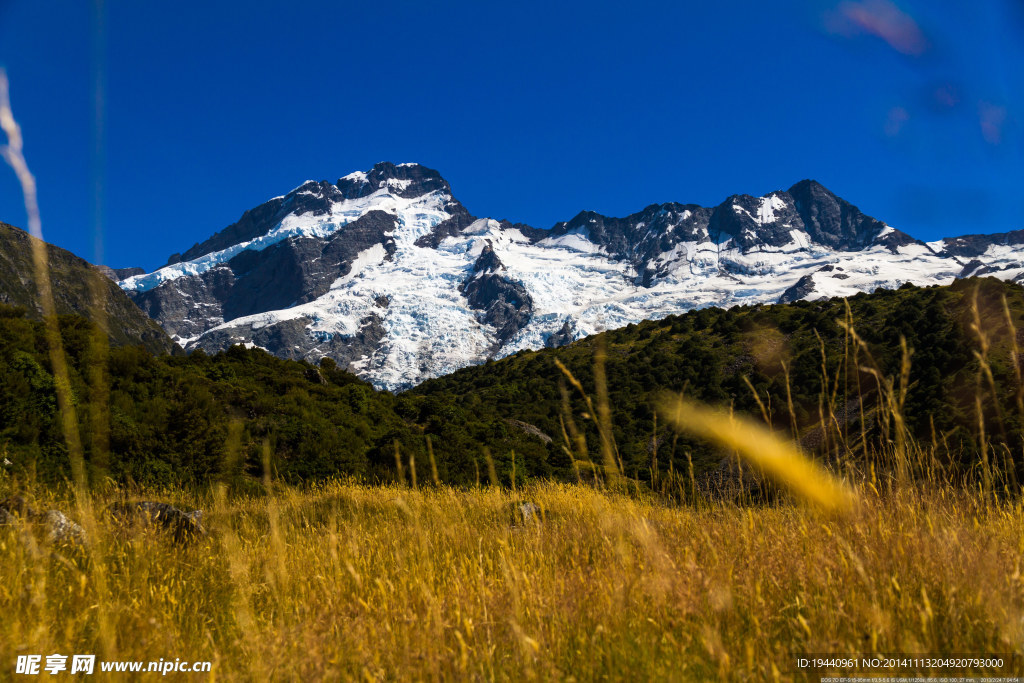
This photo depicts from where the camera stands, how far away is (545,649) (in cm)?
286

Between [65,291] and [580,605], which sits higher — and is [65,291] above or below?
above

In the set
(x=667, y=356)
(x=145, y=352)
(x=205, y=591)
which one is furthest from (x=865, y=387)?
(x=145, y=352)

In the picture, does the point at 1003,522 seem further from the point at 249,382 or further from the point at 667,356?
the point at 667,356

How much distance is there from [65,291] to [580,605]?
6684 inches

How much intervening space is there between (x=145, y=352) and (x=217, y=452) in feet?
19.2
